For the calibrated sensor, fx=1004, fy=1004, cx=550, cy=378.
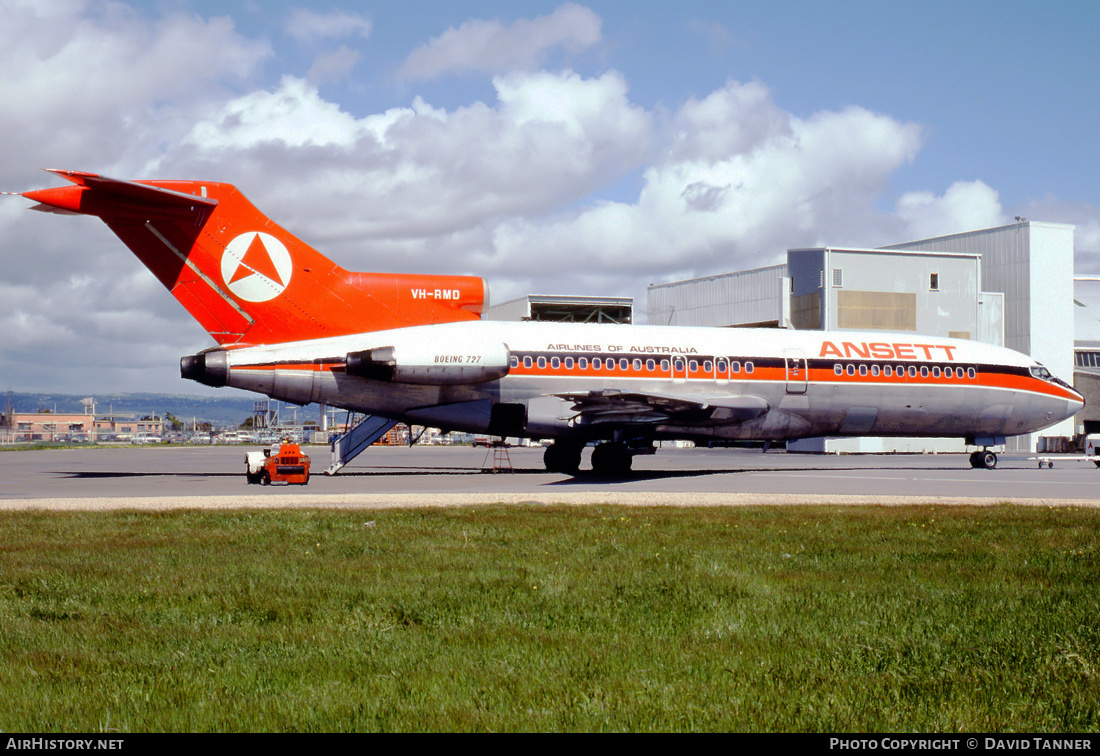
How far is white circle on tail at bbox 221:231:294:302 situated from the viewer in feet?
84.0

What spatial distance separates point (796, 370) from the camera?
28.8 m

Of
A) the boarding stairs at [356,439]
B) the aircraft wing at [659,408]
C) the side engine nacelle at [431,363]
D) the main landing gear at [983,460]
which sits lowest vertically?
the main landing gear at [983,460]

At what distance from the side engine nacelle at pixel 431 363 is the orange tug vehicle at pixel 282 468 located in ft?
8.55

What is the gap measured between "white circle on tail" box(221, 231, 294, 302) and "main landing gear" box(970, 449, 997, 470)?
2264cm

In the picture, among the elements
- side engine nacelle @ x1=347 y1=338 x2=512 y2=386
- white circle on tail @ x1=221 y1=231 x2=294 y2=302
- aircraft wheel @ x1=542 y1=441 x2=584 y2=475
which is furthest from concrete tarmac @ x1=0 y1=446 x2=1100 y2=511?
white circle on tail @ x1=221 y1=231 x2=294 y2=302

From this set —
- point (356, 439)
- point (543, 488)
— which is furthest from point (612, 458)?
point (356, 439)

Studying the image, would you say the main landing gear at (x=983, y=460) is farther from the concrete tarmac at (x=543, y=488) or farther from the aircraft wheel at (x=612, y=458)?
the aircraft wheel at (x=612, y=458)

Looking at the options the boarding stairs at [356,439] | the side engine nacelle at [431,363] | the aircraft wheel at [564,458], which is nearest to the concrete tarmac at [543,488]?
the aircraft wheel at [564,458]

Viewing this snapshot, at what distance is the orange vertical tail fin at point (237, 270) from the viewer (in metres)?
24.8

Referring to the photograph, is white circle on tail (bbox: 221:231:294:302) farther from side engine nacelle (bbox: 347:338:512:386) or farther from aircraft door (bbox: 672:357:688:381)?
aircraft door (bbox: 672:357:688:381)

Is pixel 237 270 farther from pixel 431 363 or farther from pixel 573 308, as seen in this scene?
pixel 573 308

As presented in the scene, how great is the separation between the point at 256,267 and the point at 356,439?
584cm

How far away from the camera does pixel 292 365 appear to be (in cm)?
2567
